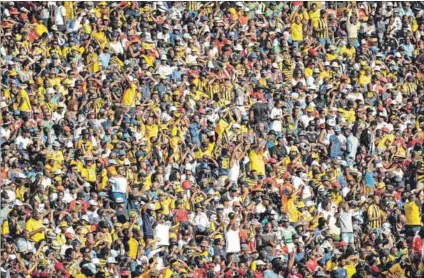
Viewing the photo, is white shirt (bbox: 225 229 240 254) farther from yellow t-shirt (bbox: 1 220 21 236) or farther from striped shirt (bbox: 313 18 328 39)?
striped shirt (bbox: 313 18 328 39)

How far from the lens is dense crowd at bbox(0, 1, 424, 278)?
88.2 feet

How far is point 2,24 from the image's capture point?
30.3 meters

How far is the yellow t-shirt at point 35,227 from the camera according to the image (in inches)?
1042

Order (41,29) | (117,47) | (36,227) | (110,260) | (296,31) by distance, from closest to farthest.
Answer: (110,260) < (36,227) < (41,29) < (117,47) < (296,31)

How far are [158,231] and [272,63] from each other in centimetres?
558

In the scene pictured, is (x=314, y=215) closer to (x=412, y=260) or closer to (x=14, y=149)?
(x=412, y=260)

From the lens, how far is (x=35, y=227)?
26.6 m

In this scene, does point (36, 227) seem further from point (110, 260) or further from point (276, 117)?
point (276, 117)

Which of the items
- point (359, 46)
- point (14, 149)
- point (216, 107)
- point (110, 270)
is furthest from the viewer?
point (359, 46)

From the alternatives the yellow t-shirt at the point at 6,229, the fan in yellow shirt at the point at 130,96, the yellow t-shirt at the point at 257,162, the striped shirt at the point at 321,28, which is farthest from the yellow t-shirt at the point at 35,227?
the striped shirt at the point at 321,28

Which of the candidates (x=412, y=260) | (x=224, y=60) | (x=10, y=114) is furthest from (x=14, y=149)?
(x=412, y=260)

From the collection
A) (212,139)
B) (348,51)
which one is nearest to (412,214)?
(212,139)

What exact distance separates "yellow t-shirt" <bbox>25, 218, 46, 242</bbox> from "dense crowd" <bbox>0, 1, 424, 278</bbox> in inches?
1.0

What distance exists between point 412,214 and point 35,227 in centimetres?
664
